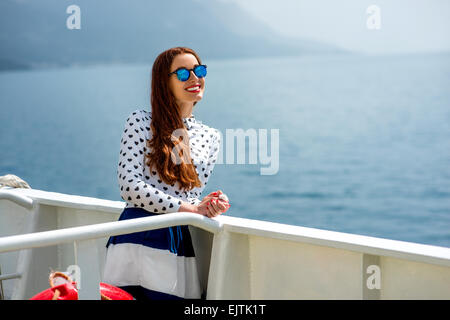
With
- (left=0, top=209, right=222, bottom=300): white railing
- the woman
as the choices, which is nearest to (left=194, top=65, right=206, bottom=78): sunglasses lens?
the woman

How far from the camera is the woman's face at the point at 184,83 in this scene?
2.50 meters

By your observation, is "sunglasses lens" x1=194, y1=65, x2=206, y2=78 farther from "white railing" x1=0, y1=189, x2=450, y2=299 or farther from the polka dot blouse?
"white railing" x1=0, y1=189, x2=450, y2=299

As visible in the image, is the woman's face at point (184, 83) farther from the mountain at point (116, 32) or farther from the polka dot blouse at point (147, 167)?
the mountain at point (116, 32)

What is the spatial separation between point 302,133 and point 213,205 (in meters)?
45.4

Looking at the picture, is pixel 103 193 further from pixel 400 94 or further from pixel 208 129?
pixel 208 129

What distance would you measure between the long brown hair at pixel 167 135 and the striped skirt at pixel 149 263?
160 mm

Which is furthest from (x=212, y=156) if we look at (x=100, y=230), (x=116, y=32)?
(x=116, y=32)

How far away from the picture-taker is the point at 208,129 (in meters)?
2.65

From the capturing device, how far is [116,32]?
58.0 metres

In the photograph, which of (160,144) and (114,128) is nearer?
(160,144)

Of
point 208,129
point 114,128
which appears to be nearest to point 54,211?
point 208,129

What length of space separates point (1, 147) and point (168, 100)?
46892 millimetres

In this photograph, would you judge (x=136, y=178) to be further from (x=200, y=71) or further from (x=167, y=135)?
(x=200, y=71)

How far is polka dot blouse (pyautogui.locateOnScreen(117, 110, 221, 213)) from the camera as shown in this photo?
7.57ft
